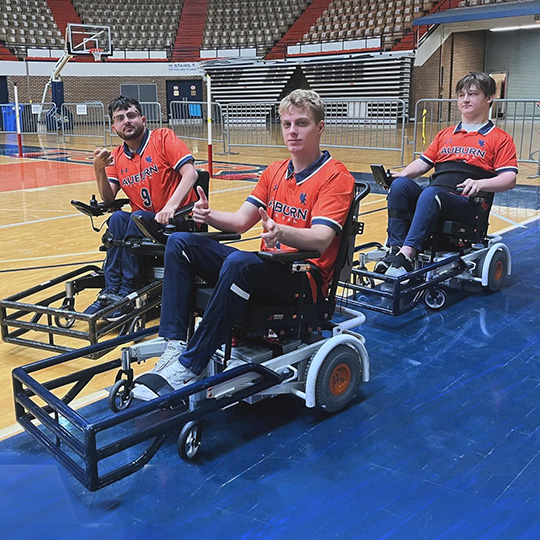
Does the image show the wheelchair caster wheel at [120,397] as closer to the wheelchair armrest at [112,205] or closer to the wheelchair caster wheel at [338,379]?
the wheelchair caster wheel at [338,379]

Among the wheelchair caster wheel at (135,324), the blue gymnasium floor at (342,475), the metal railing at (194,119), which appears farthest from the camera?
the metal railing at (194,119)

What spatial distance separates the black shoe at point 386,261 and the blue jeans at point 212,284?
144 centimetres

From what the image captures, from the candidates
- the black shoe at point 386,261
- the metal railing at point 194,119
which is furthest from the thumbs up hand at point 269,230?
the metal railing at point 194,119

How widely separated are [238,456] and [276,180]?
3.86 feet

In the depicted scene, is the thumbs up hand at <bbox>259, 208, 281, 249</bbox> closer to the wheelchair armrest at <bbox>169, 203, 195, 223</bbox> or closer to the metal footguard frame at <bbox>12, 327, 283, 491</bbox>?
the metal footguard frame at <bbox>12, 327, 283, 491</bbox>

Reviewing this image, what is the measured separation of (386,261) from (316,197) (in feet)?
4.75

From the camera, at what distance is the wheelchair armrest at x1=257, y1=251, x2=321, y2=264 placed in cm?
236

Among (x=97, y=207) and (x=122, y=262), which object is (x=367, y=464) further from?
(x=97, y=207)

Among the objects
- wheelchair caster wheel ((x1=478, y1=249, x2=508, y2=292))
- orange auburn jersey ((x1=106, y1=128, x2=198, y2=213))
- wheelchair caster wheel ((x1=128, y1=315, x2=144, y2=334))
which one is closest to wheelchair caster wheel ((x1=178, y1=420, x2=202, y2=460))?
wheelchair caster wheel ((x1=128, y1=315, x2=144, y2=334))

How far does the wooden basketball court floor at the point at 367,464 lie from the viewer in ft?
6.54

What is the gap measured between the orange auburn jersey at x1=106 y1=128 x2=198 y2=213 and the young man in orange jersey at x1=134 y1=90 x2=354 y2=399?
1.04 metres

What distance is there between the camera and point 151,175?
3.76 m

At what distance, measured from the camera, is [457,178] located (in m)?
4.23

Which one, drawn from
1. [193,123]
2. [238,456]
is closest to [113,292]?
[238,456]
